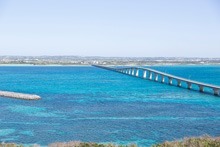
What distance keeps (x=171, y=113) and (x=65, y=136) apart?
18151mm

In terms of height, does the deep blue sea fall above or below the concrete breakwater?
above

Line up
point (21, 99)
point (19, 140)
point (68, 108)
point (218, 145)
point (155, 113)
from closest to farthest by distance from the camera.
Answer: point (218, 145) < point (19, 140) < point (155, 113) < point (68, 108) < point (21, 99)

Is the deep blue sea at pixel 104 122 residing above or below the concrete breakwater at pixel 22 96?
above

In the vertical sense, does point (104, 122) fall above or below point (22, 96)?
above

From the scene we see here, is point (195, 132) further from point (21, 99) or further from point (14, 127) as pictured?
point (21, 99)

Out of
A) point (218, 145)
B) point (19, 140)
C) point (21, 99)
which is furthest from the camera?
point (21, 99)

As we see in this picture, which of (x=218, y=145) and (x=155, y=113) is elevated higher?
(x=218, y=145)

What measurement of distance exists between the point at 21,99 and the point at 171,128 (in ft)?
107

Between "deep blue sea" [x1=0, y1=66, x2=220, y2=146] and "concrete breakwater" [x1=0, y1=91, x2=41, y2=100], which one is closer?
"deep blue sea" [x1=0, y1=66, x2=220, y2=146]

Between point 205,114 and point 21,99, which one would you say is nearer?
point 205,114

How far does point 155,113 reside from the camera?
4491 cm

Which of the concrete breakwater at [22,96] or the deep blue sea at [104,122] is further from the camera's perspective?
the concrete breakwater at [22,96]

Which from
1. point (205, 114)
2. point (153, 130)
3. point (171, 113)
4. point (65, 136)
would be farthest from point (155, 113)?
point (65, 136)

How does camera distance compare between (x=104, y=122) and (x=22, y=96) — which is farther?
(x=22, y=96)
